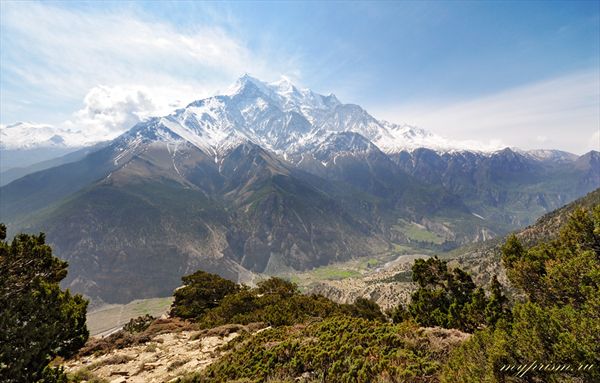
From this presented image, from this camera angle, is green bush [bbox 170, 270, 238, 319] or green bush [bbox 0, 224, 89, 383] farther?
green bush [bbox 170, 270, 238, 319]

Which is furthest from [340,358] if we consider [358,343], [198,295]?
[198,295]

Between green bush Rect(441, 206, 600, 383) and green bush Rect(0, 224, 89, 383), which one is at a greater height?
green bush Rect(0, 224, 89, 383)

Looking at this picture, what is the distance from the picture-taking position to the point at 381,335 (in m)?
22.4

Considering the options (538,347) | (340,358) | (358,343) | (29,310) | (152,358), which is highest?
(29,310)

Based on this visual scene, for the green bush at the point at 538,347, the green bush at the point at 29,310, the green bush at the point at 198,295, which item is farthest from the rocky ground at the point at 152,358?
the green bush at the point at 198,295

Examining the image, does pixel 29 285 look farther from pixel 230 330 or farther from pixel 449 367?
pixel 449 367

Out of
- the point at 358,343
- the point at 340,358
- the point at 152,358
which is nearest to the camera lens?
the point at 340,358

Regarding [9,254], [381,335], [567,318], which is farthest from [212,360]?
[567,318]

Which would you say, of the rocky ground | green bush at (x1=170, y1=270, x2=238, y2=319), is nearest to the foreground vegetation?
the rocky ground

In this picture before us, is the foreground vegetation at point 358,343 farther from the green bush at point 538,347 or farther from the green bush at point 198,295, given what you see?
the green bush at point 198,295

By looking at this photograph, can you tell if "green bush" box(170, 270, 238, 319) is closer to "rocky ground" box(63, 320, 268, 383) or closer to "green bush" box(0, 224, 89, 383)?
"rocky ground" box(63, 320, 268, 383)

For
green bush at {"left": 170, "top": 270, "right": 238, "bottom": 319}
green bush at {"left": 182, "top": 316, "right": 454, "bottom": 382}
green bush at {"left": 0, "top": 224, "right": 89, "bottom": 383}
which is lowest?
green bush at {"left": 170, "top": 270, "right": 238, "bottom": 319}

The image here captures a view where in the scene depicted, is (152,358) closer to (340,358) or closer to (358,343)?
(340,358)

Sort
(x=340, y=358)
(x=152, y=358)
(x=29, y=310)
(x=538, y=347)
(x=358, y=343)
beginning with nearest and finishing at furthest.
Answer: (x=538, y=347) < (x=29, y=310) < (x=340, y=358) < (x=358, y=343) < (x=152, y=358)
